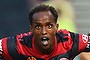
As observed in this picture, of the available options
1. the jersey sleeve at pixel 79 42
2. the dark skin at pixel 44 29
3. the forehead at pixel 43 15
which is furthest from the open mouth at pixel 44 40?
the jersey sleeve at pixel 79 42

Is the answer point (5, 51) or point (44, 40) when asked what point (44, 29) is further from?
point (5, 51)

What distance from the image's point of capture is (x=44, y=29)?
13.5 feet

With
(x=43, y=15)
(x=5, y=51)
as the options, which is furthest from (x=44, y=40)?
(x=5, y=51)

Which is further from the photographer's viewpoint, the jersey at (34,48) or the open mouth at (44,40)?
the jersey at (34,48)

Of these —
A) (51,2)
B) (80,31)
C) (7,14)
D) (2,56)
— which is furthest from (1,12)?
(2,56)

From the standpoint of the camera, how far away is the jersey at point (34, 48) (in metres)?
4.38

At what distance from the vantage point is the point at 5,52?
171 inches

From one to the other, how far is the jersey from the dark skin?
6.2 inches

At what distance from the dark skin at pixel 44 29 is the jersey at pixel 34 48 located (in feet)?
0.52

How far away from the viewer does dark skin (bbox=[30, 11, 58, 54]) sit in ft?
13.5

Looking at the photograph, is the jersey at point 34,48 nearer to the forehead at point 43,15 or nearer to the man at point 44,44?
the man at point 44,44

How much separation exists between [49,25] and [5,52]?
1.69 feet

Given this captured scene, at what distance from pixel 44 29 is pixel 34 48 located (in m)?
0.35

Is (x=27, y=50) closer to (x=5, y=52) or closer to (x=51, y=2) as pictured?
(x=5, y=52)
